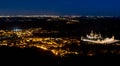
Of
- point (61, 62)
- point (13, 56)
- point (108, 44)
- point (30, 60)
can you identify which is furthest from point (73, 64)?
point (108, 44)

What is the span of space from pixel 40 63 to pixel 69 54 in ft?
23.1

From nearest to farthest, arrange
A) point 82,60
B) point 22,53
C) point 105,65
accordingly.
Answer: point 105,65
point 82,60
point 22,53

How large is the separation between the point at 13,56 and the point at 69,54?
6.70m

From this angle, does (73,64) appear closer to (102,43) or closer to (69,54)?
(69,54)

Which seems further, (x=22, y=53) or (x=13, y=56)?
(x=22, y=53)

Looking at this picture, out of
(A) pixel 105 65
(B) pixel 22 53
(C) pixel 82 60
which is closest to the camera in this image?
(A) pixel 105 65

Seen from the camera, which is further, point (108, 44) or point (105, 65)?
point (108, 44)

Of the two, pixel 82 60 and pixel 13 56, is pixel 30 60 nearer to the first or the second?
pixel 13 56

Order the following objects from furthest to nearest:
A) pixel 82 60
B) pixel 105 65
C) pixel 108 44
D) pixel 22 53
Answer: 1. pixel 108 44
2. pixel 22 53
3. pixel 82 60
4. pixel 105 65

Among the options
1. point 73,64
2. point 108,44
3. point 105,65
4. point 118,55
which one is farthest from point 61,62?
point 108,44

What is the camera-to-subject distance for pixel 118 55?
113 feet

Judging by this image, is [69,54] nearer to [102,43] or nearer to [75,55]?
[75,55]

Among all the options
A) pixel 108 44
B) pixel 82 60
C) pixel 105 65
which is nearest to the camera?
pixel 105 65

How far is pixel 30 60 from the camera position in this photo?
30.2m
